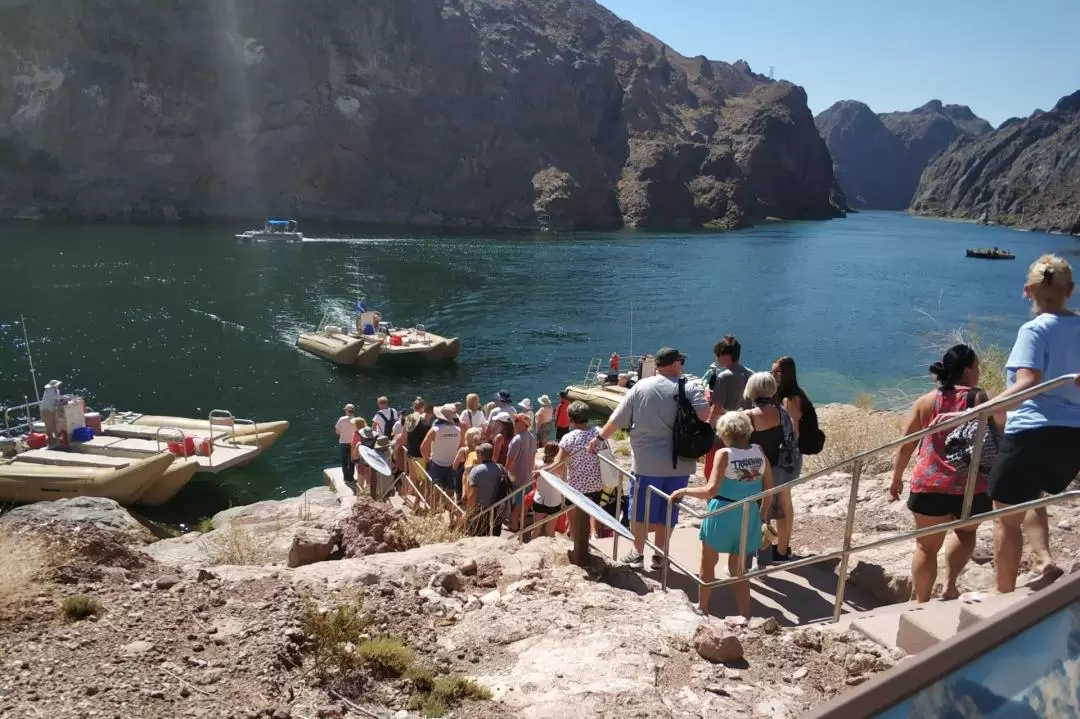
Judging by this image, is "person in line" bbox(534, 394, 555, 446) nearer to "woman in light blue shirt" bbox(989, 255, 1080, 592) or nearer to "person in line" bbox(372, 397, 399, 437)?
"person in line" bbox(372, 397, 399, 437)

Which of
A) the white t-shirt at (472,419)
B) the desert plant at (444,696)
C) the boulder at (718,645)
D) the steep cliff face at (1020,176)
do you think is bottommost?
the white t-shirt at (472,419)

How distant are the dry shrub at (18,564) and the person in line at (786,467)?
16.3ft

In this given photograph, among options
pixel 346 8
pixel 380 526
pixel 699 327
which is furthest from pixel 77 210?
pixel 380 526

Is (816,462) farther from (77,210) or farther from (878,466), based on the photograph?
(77,210)

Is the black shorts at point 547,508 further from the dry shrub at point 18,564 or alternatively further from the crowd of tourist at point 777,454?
the dry shrub at point 18,564

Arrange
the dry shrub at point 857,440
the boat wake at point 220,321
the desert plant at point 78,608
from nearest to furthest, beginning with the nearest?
the desert plant at point 78,608 < the dry shrub at point 857,440 < the boat wake at point 220,321

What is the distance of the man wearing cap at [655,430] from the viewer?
18.6ft

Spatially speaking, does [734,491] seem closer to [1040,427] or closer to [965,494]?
[965,494]

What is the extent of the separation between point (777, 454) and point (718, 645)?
6.60ft

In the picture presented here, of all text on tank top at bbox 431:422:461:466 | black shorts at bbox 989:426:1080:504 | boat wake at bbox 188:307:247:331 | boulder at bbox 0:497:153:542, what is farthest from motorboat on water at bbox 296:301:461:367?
black shorts at bbox 989:426:1080:504

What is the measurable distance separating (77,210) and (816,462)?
3384 inches

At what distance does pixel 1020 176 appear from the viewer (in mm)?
147125

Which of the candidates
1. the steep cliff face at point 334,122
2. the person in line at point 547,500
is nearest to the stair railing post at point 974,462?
the person in line at point 547,500

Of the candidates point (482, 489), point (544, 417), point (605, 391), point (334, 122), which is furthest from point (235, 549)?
point (334, 122)
